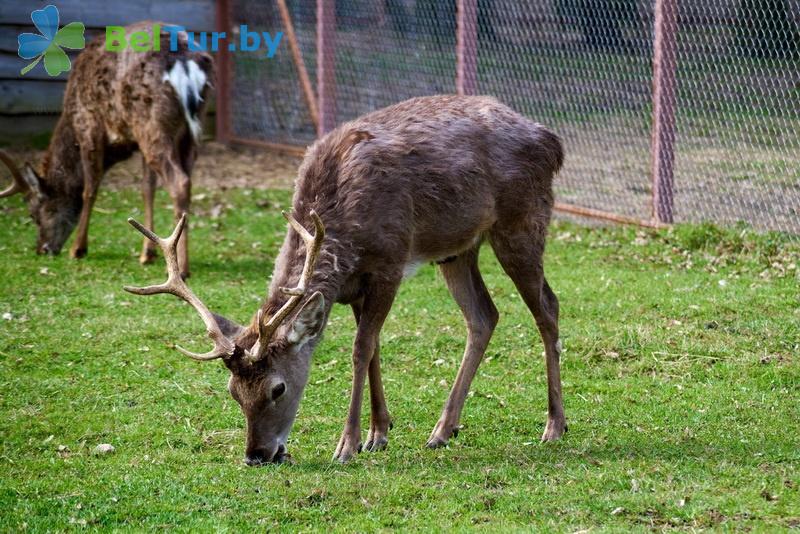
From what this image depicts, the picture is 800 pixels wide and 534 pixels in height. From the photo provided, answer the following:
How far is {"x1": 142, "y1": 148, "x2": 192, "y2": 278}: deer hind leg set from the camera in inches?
383

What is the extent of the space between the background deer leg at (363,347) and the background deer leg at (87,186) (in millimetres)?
5369

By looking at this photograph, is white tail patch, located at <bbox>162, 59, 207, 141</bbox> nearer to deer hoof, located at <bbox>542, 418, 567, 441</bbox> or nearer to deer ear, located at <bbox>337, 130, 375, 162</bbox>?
deer ear, located at <bbox>337, 130, 375, 162</bbox>

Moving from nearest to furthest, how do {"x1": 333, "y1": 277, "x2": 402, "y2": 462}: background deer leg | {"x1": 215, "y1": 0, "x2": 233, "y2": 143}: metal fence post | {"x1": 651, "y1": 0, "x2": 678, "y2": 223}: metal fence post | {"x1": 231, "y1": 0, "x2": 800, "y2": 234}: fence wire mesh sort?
{"x1": 333, "y1": 277, "x2": 402, "y2": 462}: background deer leg < {"x1": 231, "y1": 0, "x2": 800, "y2": 234}: fence wire mesh < {"x1": 651, "y1": 0, "x2": 678, "y2": 223}: metal fence post < {"x1": 215, "y1": 0, "x2": 233, "y2": 143}: metal fence post

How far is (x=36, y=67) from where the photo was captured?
14.2 metres

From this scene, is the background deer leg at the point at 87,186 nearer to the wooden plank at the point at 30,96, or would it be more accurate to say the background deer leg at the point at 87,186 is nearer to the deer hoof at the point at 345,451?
the wooden plank at the point at 30,96

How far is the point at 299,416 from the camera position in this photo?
21.8ft

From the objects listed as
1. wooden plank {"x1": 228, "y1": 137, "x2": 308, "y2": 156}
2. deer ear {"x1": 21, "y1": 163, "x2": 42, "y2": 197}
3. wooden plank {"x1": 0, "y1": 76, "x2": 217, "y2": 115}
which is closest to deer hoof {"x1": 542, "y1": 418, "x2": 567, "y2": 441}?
deer ear {"x1": 21, "y1": 163, "x2": 42, "y2": 197}

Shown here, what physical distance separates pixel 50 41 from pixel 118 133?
4.67m

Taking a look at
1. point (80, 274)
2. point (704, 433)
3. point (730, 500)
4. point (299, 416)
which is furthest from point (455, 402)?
point (80, 274)

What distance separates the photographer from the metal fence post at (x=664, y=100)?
32.7 feet

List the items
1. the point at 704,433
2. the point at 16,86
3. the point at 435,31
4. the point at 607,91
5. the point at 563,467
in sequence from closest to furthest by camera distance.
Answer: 1. the point at 563,467
2. the point at 704,433
3. the point at 607,91
4. the point at 435,31
5. the point at 16,86

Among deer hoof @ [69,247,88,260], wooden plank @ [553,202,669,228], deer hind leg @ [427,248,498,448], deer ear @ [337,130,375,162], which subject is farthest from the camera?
deer hoof @ [69,247,88,260]

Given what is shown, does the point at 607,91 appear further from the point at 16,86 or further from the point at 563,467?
the point at 16,86

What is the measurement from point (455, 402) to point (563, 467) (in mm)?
969
